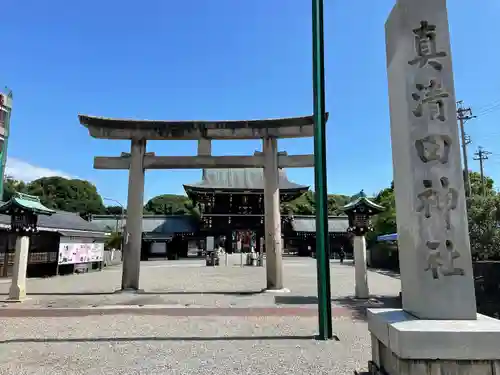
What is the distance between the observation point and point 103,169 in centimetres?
1315

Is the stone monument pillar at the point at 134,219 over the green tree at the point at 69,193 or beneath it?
Answer: beneath

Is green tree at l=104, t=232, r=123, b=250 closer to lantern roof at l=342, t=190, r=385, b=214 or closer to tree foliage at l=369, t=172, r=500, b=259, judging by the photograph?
lantern roof at l=342, t=190, r=385, b=214

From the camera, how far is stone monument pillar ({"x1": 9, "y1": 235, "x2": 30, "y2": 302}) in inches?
439

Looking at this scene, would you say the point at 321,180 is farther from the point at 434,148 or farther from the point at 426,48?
the point at 426,48

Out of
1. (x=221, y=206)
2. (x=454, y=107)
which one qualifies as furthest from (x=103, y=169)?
(x=221, y=206)

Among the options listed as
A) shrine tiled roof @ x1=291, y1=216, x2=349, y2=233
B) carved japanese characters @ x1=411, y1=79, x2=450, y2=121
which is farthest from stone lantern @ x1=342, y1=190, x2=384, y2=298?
shrine tiled roof @ x1=291, y1=216, x2=349, y2=233

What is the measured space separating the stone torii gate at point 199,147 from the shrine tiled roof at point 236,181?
74.4 feet

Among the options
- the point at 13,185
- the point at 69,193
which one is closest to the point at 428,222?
the point at 13,185

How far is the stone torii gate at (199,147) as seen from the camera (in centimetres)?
1294

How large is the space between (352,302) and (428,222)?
7823 mm

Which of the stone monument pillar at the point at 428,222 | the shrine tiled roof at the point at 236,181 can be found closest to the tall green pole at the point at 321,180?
the stone monument pillar at the point at 428,222

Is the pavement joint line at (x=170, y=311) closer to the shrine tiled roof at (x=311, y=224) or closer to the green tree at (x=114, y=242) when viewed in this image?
the green tree at (x=114, y=242)

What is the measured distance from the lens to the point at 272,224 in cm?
1263

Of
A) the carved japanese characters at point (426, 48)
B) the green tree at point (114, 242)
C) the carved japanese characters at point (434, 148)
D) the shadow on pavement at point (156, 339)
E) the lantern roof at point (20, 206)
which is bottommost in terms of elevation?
the shadow on pavement at point (156, 339)
